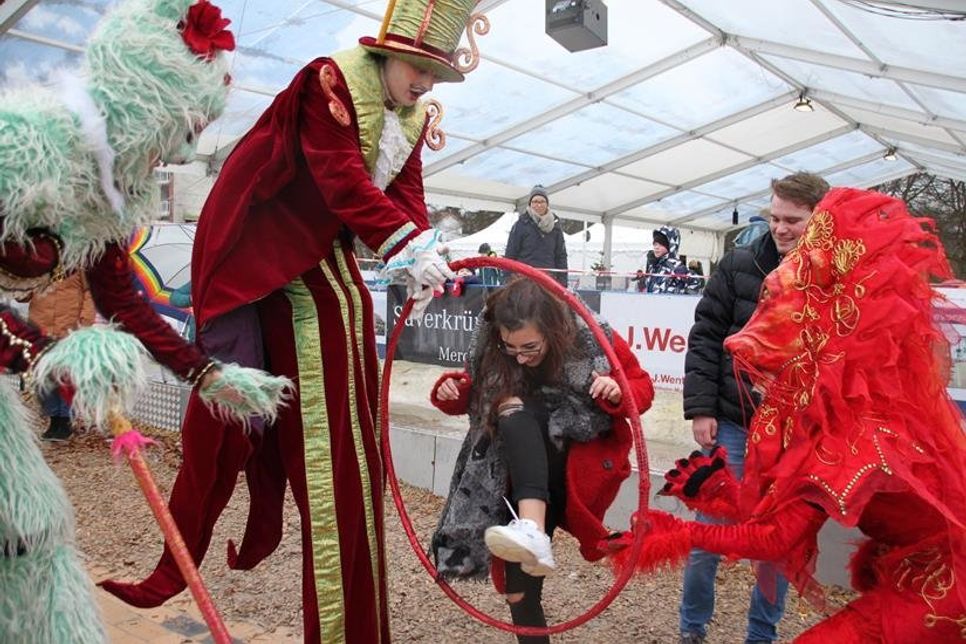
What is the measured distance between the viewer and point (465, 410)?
278 centimetres

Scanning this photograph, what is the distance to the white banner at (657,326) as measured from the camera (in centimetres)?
620

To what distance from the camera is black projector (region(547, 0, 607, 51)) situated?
711cm

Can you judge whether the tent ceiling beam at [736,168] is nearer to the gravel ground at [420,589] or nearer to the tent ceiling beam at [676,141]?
the tent ceiling beam at [676,141]

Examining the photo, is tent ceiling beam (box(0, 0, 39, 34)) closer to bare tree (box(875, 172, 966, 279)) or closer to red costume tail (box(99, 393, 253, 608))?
red costume tail (box(99, 393, 253, 608))

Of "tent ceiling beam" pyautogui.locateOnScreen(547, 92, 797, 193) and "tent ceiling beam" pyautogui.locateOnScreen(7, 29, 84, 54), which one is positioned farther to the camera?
"tent ceiling beam" pyautogui.locateOnScreen(547, 92, 797, 193)

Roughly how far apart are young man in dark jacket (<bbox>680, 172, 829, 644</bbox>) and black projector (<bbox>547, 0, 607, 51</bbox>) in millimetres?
4745

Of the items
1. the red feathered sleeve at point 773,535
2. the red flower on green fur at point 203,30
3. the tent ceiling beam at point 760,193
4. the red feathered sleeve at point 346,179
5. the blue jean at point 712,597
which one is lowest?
the blue jean at point 712,597

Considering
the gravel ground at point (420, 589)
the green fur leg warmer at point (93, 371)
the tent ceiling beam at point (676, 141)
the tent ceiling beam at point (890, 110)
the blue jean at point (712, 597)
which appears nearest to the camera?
the green fur leg warmer at point (93, 371)

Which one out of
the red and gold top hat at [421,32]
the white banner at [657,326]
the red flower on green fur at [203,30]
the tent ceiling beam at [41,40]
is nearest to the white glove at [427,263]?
the red and gold top hat at [421,32]

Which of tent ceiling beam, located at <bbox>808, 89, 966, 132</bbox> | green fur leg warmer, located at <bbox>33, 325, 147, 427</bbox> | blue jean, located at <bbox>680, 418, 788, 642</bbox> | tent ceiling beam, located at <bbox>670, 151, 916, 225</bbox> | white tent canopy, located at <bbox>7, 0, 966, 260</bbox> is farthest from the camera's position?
tent ceiling beam, located at <bbox>670, 151, 916, 225</bbox>

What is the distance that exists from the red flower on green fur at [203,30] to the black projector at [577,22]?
5.80m

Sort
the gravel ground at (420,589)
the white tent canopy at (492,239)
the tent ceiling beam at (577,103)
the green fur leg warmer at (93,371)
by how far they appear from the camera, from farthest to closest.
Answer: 1. the white tent canopy at (492,239)
2. the tent ceiling beam at (577,103)
3. the gravel ground at (420,589)
4. the green fur leg warmer at (93,371)

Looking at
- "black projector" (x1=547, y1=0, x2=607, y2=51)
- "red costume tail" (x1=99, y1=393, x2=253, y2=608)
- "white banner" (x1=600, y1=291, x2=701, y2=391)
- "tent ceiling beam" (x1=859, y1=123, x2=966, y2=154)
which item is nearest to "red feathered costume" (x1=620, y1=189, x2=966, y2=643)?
"red costume tail" (x1=99, y1=393, x2=253, y2=608)

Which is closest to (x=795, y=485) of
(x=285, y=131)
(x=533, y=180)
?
(x=285, y=131)
